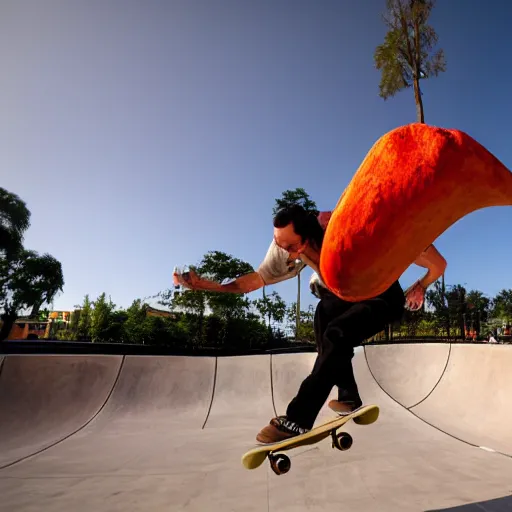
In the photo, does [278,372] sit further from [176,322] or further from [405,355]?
[176,322]

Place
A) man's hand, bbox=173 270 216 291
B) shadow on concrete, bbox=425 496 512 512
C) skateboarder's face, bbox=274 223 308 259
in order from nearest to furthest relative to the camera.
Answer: skateboarder's face, bbox=274 223 308 259 → man's hand, bbox=173 270 216 291 → shadow on concrete, bbox=425 496 512 512

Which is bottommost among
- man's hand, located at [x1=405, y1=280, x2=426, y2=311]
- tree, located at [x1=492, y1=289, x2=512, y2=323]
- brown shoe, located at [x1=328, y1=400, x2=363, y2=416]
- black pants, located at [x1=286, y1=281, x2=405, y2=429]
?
brown shoe, located at [x1=328, y1=400, x2=363, y2=416]

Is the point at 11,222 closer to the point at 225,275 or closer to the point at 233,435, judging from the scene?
the point at 225,275

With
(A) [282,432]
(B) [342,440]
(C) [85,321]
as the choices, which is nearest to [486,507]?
(B) [342,440]

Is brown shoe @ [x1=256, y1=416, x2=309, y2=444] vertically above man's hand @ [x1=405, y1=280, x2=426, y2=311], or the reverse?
man's hand @ [x1=405, y1=280, x2=426, y2=311]

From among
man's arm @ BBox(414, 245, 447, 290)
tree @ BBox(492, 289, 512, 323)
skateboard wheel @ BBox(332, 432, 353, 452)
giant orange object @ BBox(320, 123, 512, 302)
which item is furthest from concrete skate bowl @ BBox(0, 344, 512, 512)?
tree @ BBox(492, 289, 512, 323)

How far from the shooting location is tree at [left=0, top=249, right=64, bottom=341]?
33.6 meters

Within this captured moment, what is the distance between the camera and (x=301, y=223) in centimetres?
188

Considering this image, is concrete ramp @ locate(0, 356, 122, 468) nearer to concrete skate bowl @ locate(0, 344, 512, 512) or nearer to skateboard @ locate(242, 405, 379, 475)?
concrete skate bowl @ locate(0, 344, 512, 512)

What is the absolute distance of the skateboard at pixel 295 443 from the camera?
2045 mm

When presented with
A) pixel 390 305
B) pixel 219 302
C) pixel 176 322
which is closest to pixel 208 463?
pixel 390 305

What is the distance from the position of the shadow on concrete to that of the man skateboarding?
5.83 ft

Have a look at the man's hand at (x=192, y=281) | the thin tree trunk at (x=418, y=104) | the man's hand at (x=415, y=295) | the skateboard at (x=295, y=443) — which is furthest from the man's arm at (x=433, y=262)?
the thin tree trunk at (x=418, y=104)

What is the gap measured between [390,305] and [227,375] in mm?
6141
